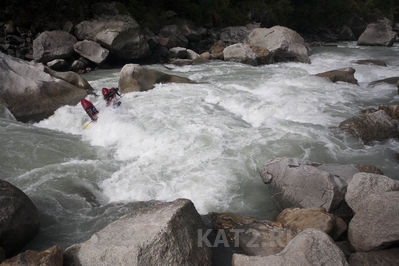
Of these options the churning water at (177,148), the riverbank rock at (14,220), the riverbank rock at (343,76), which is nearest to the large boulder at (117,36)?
the churning water at (177,148)

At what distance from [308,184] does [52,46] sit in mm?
12329

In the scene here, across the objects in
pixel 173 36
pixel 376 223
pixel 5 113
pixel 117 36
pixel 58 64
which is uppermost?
pixel 117 36

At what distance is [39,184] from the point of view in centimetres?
505

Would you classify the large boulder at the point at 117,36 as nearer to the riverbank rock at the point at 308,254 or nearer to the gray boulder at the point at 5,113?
the gray boulder at the point at 5,113

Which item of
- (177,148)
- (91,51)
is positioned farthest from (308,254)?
(91,51)

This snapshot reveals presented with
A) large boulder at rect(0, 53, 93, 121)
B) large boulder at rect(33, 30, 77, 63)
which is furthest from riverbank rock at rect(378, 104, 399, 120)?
large boulder at rect(33, 30, 77, 63)

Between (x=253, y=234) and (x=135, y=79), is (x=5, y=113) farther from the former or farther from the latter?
(x=253, y=234)

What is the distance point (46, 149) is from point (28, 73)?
11.8 feet

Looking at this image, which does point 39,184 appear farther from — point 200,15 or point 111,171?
point 200,15

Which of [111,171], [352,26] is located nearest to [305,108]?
[111,171]

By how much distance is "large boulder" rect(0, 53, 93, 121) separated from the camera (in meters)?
7.80

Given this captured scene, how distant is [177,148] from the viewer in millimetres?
6344

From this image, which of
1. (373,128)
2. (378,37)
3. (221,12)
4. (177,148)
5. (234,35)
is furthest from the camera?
(221,12)

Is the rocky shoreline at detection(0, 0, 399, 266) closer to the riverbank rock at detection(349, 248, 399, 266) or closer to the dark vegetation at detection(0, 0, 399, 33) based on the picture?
the riverbank rock at detection(349, 248, 399, 266)
